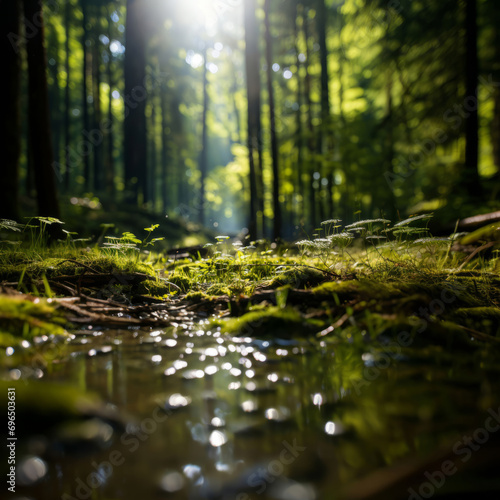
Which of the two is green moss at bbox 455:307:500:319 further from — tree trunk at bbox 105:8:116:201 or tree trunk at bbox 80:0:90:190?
tree trunk at bbox 80:0:90:190

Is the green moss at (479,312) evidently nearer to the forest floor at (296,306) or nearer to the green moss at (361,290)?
the forest floor at (296,306)

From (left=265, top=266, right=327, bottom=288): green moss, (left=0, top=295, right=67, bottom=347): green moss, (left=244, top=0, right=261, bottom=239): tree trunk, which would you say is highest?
(left=244, top=0, right=261, bottom=239): tree trunk

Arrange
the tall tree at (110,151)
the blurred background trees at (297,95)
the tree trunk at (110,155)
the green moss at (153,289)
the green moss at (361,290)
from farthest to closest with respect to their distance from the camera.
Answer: the tall tree at (110,151) < the tree trunk at (110,155) < the blurred background trees at (297,95) < the green moss at (153,289) < the green moss at (361,290)

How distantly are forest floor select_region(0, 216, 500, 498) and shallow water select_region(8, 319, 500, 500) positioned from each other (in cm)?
7

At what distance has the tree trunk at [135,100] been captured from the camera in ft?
48.9

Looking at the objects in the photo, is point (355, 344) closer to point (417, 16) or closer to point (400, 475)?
point (400, 475)

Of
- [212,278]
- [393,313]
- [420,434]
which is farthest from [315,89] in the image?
[420,434]

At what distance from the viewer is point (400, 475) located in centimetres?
84

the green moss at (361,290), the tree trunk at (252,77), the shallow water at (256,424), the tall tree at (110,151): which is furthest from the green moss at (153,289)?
the tall tree at (110,151)

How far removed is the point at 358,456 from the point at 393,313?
1.37m

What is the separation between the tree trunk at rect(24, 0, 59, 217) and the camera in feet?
17.5

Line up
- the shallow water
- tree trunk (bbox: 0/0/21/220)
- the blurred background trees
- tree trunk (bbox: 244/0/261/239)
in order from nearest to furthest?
the shallow water, tree trunk (bbox: 0/0/21/220), the blurred background trees, tree trunk (bbox: 244/0/261/239)

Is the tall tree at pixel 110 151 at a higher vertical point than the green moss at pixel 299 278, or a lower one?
higher

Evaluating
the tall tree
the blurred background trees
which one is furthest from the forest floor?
the tall tree
